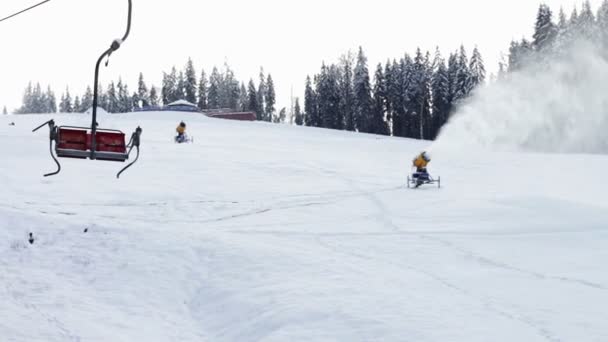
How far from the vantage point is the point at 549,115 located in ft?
168

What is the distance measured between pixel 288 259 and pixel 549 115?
4565cm

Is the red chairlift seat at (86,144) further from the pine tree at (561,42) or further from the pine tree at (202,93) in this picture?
the pine tree at (202,93)

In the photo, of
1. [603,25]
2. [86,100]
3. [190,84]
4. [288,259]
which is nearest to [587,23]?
[603,25]

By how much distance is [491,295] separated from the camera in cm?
945

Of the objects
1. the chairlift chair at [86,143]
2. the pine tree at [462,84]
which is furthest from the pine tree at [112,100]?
the chairlift chair at [86,143]

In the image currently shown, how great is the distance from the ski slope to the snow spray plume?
1008 inches

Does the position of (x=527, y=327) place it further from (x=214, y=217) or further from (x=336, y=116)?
(x=336, y=116)

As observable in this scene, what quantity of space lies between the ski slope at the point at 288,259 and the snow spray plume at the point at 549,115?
84.0 ft

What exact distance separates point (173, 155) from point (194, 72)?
83859mm

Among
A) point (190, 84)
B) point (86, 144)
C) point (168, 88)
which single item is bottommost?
point (86, 144)

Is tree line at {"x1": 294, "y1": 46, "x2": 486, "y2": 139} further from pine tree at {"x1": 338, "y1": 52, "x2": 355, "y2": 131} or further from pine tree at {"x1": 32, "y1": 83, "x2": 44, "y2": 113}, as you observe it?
pine tree at {"x1": 32, "y1": 83, "x2": 44, "y2": 113}

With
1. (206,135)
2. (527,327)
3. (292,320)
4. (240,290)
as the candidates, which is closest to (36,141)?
(206,135)

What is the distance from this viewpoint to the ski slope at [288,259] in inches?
344

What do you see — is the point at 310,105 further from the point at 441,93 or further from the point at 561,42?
the point at 561,42
